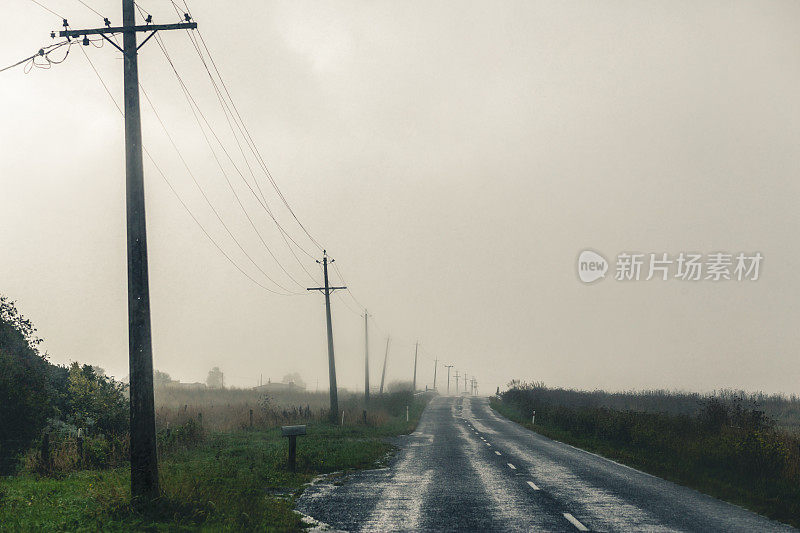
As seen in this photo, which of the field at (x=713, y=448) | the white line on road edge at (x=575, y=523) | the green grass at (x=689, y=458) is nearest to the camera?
the white line on road edge at (x=575, y=523)

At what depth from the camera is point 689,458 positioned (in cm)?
1945

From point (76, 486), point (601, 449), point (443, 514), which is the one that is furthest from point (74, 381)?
point (601, 449)

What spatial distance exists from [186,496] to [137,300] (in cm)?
387

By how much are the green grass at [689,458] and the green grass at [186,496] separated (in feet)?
31.9

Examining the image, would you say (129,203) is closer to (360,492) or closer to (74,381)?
(360,492)

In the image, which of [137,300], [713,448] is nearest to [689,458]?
[713,448]

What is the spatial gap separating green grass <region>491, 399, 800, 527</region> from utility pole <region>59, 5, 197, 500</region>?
39.7 feet

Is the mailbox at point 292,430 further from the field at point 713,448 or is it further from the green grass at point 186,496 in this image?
the field at point 713,448

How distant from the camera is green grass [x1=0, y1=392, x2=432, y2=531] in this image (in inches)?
392

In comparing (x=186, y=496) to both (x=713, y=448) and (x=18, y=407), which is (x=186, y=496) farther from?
(x=713, y=448)

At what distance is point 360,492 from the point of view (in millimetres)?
13875

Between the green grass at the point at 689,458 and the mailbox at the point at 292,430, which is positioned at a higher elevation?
the mailbox at the point at 292,430

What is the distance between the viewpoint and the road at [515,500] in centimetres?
1029

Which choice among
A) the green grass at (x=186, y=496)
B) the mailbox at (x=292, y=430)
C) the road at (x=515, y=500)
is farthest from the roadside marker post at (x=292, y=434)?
the road at (x=515, y=500)
